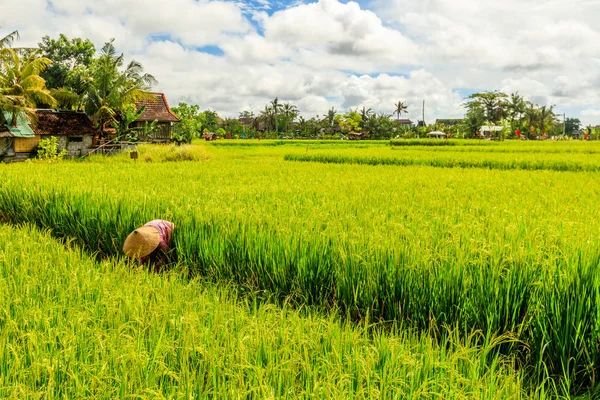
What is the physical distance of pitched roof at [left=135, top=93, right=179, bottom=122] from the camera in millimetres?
26484

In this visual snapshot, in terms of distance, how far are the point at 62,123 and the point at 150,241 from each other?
20735 millimetres

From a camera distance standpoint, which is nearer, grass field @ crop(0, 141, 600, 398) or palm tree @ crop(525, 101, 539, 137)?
grass field @ crop(0, 141, 600, 398)

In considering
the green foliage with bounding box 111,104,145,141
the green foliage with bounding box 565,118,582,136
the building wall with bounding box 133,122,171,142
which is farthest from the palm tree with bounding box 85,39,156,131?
the green foliage with bounding box 565,118,582,136

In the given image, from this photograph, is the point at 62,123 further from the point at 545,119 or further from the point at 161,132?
the point at 545,119

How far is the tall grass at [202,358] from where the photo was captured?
1504 millimetres

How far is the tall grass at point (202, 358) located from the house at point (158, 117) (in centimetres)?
2536

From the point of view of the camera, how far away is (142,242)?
353cm

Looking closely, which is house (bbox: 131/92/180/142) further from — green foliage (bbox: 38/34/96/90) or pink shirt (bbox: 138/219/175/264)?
pink shirt (bbox: 138/219/175/264)

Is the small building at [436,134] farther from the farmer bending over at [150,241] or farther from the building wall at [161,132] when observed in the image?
the farmer bending over at [150,241]

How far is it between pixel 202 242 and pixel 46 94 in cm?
1999

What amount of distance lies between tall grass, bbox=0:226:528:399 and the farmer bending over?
3.47 ft

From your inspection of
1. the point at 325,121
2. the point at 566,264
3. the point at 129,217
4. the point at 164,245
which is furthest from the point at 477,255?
the point at 325,121

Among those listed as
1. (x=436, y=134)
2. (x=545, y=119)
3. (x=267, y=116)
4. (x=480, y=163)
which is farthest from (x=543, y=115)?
(x=480, y=163)

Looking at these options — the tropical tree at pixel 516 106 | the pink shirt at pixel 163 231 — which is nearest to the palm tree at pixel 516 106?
the tropical tree at pixel 516 106
